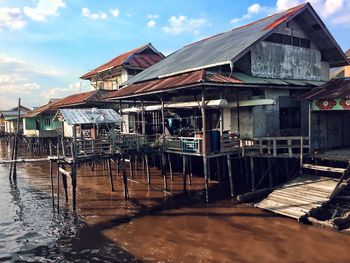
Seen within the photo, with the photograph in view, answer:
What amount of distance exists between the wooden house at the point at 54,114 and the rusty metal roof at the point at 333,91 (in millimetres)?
16475

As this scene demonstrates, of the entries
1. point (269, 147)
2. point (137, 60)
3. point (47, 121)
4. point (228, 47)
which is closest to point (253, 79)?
point (228, 47)

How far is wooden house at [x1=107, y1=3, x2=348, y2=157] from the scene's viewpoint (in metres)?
16.2

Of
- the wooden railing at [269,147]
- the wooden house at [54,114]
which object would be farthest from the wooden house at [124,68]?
the wooden railing at [269,147]

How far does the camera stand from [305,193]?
13656mm

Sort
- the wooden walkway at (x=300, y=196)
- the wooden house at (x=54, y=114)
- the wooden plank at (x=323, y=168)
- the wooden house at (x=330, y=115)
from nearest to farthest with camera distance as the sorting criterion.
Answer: the wooden walkway at (x=300, y=196) < the wooden plank at (x=323, y=168) < the wooden house at (x=330, y=115) < the wooden house at (x=54, y=114)

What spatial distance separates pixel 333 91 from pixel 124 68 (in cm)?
1943

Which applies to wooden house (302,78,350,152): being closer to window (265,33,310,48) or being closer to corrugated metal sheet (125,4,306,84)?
window (265,33,310,48)

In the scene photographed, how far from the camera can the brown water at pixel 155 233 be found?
414 inches

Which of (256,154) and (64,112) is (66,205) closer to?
(64,112)

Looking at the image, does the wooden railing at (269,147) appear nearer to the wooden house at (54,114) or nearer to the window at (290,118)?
the window at (290,118)

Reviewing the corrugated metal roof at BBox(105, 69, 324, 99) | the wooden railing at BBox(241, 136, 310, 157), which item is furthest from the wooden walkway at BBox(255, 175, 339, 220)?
the corrugated metal roof at BBox(105, 69, 324, 99)

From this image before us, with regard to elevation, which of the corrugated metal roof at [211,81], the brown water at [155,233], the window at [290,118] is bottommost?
the brown water at [155,233]

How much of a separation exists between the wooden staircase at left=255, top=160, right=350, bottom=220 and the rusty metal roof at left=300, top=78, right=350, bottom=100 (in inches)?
120

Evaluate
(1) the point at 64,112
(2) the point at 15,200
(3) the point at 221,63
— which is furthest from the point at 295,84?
(2) the point at 15,200
